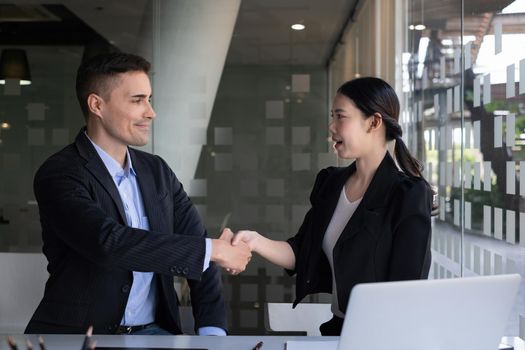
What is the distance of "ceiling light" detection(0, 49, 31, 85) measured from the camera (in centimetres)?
515

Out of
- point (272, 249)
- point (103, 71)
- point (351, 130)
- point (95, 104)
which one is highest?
point (103, 71)

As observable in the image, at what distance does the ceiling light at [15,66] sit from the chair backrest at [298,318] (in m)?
2.89

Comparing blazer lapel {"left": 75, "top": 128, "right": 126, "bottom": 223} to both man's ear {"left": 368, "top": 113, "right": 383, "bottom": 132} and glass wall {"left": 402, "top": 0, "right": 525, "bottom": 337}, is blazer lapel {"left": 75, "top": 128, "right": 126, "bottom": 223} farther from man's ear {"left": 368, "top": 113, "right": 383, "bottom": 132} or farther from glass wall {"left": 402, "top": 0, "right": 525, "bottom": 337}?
glass wall {"left": 402, "top": 0, "right": 525, "bottom": 337}

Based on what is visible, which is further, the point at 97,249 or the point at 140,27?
the point at 140,27

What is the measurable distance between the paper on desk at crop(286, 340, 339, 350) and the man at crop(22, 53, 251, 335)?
17.1 inches

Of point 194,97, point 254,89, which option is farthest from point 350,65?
point 194,97

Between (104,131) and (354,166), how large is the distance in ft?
3.14

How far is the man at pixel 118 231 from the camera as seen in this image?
2365mm

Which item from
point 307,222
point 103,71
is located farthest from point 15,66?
point 307,222

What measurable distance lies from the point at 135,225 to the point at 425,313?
138 cm

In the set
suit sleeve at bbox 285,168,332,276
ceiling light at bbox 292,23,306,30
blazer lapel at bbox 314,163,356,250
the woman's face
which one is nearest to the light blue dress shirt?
suit sleeve at bbox 285,168,332,276

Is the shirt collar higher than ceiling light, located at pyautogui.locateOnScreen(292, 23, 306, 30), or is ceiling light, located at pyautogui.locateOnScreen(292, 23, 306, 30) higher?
ceiling light, located at pyautogui.locateOnScreen(292, 23, 306, 30)

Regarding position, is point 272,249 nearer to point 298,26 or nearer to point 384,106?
point 384,106

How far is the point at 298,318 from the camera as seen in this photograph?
317cm
